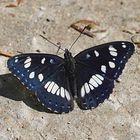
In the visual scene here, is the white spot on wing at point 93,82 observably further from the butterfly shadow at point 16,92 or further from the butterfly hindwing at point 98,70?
the butterfly shadow at point 16,92

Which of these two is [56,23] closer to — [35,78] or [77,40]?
[77,40]

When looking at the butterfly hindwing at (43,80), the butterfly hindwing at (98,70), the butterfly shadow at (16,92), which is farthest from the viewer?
the butterfly shadow at (16,92)

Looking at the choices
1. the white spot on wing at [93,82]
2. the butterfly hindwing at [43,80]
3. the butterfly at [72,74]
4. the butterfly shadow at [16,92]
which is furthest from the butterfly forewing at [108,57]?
the butterfly shadow at [16,92]

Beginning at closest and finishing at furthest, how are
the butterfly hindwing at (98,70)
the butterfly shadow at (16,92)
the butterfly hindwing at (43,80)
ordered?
the butterfly hindwing at (43,80) → the butterfly hindwing at (98,70) → the butterfly shadow at (16,92)

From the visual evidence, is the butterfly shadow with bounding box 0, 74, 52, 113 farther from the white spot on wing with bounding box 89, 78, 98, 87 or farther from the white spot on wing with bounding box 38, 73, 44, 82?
the white spot on wing with bounding box 89, 78, 98, 87

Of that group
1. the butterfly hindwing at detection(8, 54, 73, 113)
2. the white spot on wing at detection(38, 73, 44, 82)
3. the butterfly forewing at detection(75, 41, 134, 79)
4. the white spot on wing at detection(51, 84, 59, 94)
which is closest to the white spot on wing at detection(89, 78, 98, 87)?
the butterfly forewing at detection(75, 41, 134, 79)

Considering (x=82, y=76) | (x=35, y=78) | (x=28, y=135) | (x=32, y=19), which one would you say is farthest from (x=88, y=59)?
(x=32, y=19)
